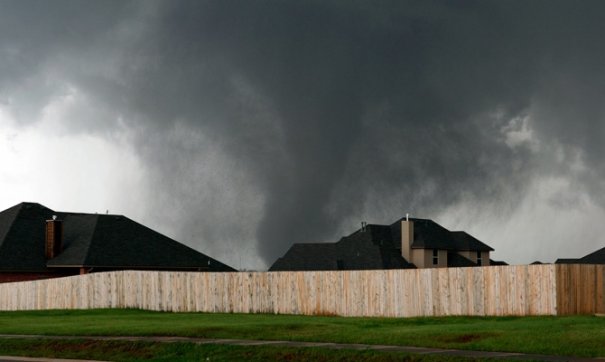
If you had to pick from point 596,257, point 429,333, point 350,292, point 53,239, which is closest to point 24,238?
point 53,239

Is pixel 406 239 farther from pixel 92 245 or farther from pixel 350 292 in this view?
pixel 350 292

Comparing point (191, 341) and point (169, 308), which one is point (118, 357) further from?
point (169, 308)

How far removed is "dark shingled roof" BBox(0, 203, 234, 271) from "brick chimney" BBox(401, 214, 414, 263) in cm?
1687

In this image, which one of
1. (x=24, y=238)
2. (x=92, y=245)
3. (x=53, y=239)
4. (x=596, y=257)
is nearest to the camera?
(x=92, y=245)

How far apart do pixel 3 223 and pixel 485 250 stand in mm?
41964

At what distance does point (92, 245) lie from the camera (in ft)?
195

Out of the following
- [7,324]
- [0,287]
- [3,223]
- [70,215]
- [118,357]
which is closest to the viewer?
[118,357]

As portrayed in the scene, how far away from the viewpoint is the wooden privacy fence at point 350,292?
34.2 metres

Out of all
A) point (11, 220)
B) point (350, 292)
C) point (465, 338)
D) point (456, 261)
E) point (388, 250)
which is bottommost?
point (465, 338)

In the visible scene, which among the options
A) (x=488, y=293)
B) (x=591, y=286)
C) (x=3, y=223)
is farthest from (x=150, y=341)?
(x=3, y=223)

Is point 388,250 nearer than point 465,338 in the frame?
No

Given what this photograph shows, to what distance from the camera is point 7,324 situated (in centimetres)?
3453

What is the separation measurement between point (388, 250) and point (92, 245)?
24161mm

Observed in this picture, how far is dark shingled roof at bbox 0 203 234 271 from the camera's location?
5866 cm
